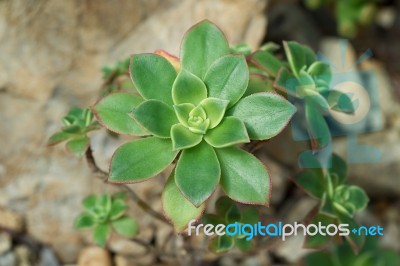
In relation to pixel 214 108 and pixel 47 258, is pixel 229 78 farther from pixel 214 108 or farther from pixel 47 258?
pixel 47 258

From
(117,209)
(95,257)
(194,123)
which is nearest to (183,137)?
(194,123)

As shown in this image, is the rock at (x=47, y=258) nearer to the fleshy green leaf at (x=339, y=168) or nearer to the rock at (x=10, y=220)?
the rock at (x=10, y=220)

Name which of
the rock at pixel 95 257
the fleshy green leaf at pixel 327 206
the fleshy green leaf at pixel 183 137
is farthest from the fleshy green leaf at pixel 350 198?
the rock at pixel 95 257

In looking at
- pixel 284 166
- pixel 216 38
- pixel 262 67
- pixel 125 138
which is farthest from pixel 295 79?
pixel 284 166

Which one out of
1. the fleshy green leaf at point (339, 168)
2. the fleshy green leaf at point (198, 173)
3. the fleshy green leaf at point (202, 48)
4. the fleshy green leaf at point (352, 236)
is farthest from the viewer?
the fleshy green leaf at point (339, 168)

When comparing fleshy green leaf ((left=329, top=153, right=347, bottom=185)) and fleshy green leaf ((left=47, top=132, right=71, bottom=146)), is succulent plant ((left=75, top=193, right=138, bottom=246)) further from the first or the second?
fleshy green leaf ((left=329, top=153, right=347, bottom=185))

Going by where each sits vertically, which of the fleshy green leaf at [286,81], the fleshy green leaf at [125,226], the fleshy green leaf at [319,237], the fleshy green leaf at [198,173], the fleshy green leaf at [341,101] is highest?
the fleshy green leaf at [198,173]
